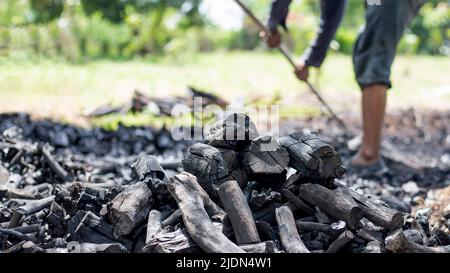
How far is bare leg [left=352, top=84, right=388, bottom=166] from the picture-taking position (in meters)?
4.05

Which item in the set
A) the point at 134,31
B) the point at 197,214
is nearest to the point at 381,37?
the point at 197,214

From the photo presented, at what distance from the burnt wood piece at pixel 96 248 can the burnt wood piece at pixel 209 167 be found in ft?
1.63

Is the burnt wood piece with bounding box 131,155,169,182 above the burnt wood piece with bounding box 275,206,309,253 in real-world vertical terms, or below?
above

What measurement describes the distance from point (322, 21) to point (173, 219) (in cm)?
243

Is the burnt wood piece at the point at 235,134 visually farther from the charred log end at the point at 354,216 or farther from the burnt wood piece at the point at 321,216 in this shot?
the charred log end at the point at 354,216

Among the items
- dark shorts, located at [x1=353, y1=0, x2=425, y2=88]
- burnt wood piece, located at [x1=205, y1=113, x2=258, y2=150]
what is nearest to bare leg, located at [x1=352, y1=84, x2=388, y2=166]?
dark shorts, located at [x1=353, y1=0, x2=425, y2=88]

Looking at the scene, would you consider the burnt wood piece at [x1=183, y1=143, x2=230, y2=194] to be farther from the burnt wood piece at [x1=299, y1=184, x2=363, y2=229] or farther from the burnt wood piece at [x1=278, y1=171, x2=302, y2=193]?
the burnt wood piece at [x1=299, y1=184, x2=363, y2=229]

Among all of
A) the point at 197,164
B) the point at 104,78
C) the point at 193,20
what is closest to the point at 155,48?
the point at 193,20

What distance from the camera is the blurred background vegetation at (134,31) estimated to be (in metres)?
9.70

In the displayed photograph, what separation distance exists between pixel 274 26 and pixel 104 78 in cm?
422

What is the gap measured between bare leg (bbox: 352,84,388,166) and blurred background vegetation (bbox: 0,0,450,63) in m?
4.11

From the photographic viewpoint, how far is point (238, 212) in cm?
216
